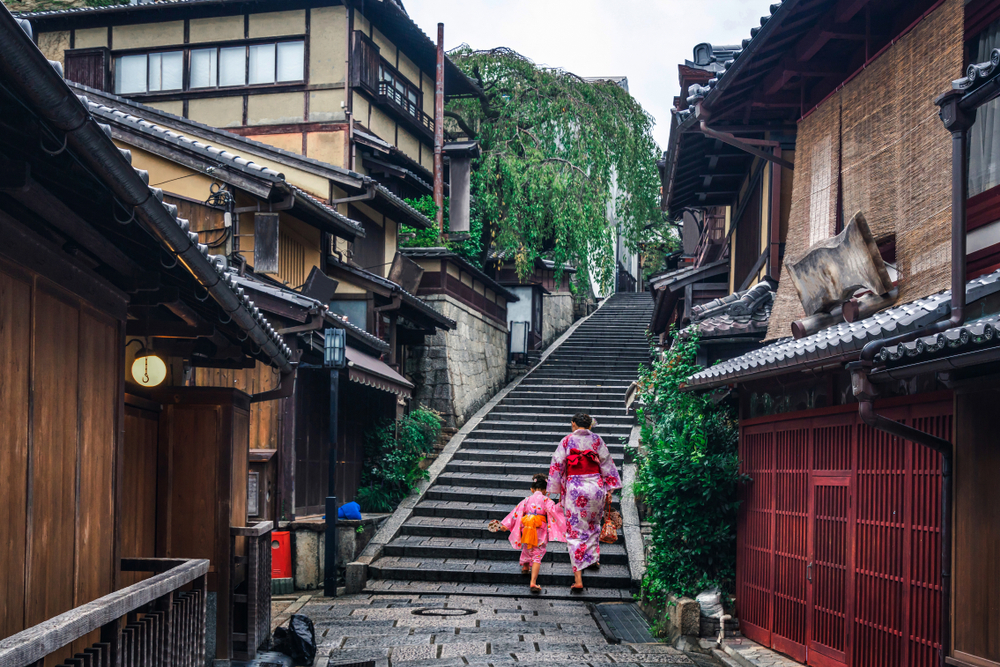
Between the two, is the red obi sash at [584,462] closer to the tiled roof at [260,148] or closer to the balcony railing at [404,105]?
the tiled roof at [260,148]

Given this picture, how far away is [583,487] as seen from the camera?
13602 mm

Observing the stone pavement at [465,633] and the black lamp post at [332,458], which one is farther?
the black lamp post at [332,458]

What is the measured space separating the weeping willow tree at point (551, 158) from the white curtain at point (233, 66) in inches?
314

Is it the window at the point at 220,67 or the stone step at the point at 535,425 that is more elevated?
the window at the point at 220,67

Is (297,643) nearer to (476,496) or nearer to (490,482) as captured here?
(476,496)

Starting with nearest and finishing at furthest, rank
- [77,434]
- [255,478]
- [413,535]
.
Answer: [77,434], [255,478], [413,535]

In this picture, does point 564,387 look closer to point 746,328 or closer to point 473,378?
point 473,378

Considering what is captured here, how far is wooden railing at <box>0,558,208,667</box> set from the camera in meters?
3.76

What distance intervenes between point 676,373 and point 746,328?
1.07 metres

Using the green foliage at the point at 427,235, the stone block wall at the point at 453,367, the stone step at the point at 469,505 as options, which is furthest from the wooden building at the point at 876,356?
the green foliage at the point at 427,235

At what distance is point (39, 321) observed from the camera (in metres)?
5.14

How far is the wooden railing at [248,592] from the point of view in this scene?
8.86 m

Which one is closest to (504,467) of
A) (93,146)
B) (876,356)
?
(876,356)

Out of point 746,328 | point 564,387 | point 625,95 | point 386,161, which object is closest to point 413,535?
point 746,328
